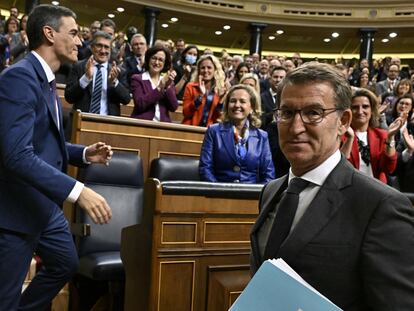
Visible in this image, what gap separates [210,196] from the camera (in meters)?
1.36

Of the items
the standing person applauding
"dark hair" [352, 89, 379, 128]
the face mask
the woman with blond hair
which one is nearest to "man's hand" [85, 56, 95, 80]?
the standing person applauding

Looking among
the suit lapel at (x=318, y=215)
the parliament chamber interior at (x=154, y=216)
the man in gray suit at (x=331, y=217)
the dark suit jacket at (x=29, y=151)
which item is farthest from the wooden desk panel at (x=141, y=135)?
the suit lapel at (x=318, y=215)

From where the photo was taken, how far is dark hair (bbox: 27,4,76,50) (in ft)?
4.50

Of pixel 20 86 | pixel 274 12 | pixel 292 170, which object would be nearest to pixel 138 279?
pixel 20 86

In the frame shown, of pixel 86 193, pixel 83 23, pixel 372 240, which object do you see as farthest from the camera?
pixel 83 23

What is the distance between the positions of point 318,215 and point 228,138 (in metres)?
1.36

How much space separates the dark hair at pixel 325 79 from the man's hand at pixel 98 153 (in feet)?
2.63

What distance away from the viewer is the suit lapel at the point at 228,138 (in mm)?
2025

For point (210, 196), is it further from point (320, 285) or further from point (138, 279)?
point (320, 285)

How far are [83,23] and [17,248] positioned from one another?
29.6 feet

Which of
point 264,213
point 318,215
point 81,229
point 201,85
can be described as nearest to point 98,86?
point 201,85

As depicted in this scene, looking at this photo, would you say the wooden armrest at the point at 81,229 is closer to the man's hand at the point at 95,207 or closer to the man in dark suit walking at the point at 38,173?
the man in dark suit walking at the point at 38,173

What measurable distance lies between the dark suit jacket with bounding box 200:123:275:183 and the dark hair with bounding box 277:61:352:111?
1.25 meters

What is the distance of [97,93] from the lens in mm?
2473
